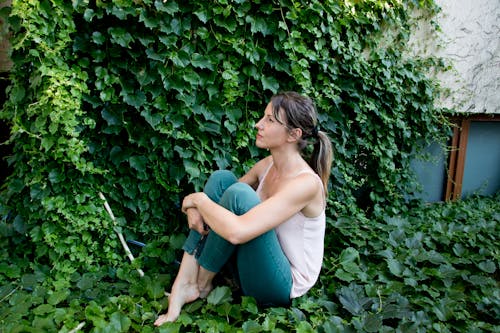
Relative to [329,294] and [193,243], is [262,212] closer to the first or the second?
[193,243]

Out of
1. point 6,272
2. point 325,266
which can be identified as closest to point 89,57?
point 6,272

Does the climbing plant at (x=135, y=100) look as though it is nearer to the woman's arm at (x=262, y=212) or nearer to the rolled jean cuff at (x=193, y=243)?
the rolled jean cuff at (x=193, y=243)

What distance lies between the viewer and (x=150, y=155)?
238 cm

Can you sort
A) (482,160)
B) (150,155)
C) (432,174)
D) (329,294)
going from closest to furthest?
(329,294)
(150,155)
(432,174)
(482,160)

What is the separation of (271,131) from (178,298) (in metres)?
0.92

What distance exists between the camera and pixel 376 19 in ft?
10.4

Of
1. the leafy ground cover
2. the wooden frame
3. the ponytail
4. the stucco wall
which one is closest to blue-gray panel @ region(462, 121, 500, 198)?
the wooden frame

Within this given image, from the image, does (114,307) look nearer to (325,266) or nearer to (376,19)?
(325,266)

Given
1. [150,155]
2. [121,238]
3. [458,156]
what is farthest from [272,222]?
[458,156]

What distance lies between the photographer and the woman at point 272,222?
68.1 inches

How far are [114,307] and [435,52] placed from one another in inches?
137

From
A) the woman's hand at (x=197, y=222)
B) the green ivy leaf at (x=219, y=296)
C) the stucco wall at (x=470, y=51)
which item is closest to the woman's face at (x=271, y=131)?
the woman's hand at (x=197, y=222)

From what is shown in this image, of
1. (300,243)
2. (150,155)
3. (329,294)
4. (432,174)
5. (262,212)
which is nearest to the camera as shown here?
(262,212)

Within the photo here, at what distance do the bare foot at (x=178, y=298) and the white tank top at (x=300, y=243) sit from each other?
19.1 inches
